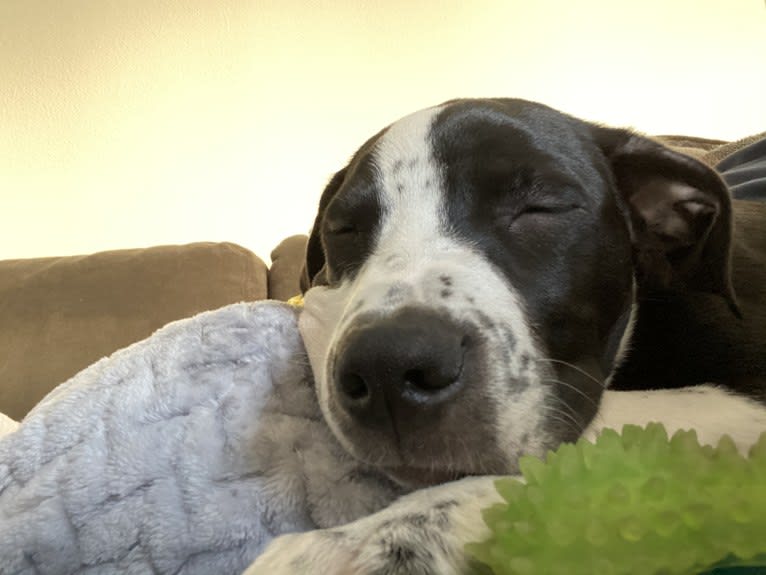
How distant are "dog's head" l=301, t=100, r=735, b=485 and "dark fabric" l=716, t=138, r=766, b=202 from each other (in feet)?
1.78

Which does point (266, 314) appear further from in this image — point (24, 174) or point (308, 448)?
point (24, 174)

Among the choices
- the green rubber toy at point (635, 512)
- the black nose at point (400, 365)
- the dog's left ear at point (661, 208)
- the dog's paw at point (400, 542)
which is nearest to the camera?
the green rubber toy at point (635, 512)

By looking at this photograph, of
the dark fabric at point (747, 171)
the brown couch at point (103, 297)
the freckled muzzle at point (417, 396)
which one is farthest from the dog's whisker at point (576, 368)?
the brown couch at point (103, 297)

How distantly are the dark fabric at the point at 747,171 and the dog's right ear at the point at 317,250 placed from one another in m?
0.94

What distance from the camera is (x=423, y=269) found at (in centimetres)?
100

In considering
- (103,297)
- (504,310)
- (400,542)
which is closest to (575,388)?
(504,310)

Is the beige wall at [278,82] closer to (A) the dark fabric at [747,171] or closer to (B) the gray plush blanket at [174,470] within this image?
(A) the dark fabric at [747,171]

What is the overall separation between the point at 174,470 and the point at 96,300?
2597mm

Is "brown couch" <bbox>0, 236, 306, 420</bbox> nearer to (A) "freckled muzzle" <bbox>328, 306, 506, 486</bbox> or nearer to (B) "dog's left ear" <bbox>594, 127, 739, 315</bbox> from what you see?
(B) "dog's left ear" <bbox>594, 127, 739, 315</bbox>

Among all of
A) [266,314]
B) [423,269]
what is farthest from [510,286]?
[266,314]

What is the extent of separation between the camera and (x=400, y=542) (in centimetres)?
68

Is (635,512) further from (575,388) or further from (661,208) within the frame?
(661,208)

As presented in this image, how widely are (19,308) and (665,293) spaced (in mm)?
2933

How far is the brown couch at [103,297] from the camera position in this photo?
3.12 metres
